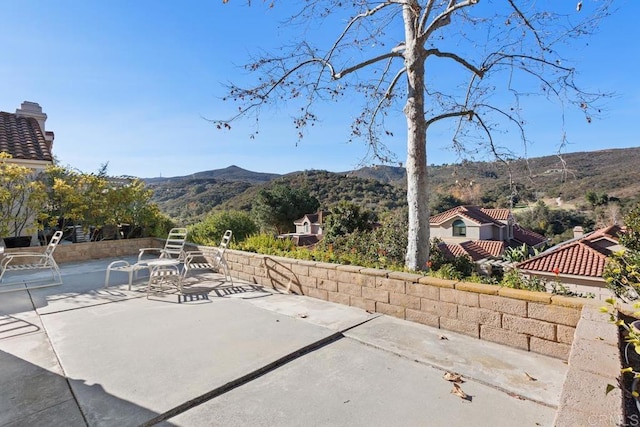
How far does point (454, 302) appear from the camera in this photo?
364 centimetres

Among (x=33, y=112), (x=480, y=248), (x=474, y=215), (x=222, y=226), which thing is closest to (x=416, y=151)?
(x=222, y=226)

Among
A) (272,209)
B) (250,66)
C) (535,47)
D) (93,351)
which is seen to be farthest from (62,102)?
(272,209)

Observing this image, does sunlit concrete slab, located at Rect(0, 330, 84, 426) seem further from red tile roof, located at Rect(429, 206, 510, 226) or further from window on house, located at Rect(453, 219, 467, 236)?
window on house, located at Rect(453, 219, 467, 236)

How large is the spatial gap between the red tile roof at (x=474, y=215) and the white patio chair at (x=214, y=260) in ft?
75.9

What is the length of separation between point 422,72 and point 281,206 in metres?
33.7

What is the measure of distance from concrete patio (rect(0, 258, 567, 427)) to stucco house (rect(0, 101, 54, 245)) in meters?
7.71

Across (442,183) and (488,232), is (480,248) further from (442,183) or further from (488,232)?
(442,183)

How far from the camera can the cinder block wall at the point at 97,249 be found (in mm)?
8516

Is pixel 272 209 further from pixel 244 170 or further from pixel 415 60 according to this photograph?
pixel 415 60

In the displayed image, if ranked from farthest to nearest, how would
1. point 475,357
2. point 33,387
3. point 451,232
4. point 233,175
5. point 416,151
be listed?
1. point 233,175
2. point 451,232
3. point 416,151
4. point 475,357
5. point 33,387

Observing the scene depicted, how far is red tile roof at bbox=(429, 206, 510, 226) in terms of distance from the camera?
84.1 ft

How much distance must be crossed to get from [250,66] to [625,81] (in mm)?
5913

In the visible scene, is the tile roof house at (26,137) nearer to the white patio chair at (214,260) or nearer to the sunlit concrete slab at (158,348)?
the white patio chair at (214,260)

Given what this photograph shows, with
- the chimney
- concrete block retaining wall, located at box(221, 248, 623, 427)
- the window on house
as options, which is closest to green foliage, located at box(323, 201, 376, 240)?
concrete block retaining wall, located at box(221, 248, 623, 427)
